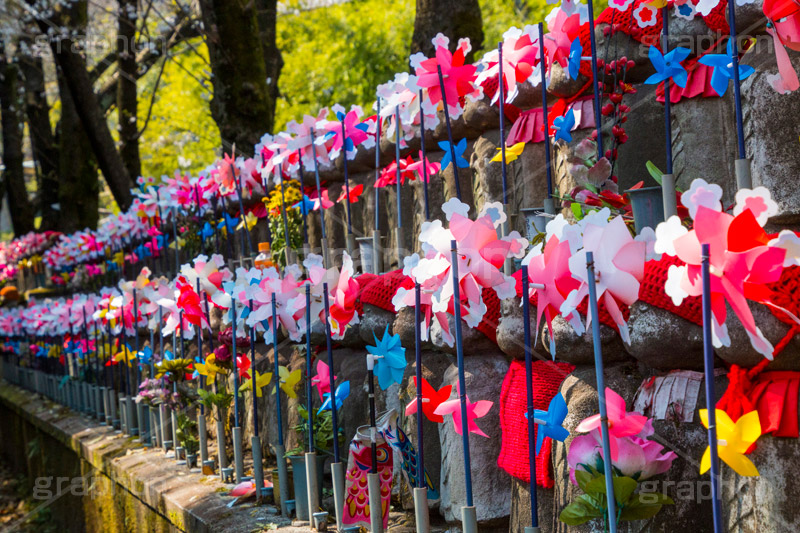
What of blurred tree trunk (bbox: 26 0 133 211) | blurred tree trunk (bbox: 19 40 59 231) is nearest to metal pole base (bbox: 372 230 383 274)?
blurred tree trunk (bbox: 26 0 133 211)

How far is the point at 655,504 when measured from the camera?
4.80 ft

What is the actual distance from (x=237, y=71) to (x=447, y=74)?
4.26 m

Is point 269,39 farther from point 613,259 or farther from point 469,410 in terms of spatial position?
point 613,259

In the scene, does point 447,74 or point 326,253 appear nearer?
point 447,74

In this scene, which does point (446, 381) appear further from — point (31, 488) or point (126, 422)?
point (31, 488)

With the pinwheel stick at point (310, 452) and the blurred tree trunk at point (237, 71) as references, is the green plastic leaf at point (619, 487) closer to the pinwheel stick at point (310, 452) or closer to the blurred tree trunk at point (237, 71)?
the pinwheel stick at point (310, 452)

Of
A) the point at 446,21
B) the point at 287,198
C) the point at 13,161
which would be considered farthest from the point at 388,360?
the point at 13,161

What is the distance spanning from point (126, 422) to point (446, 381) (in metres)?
3.57

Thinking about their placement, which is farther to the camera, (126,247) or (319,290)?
(126,247)

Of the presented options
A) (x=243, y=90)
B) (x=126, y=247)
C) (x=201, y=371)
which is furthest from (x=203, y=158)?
(x=201, y=371)

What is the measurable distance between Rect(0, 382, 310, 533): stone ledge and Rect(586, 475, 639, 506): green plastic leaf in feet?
4.44

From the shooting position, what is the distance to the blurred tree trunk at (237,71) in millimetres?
6418

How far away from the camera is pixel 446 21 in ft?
18.4

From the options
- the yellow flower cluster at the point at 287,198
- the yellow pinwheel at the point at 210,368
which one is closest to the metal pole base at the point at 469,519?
the yellow pinwheel at the point at 210,368
